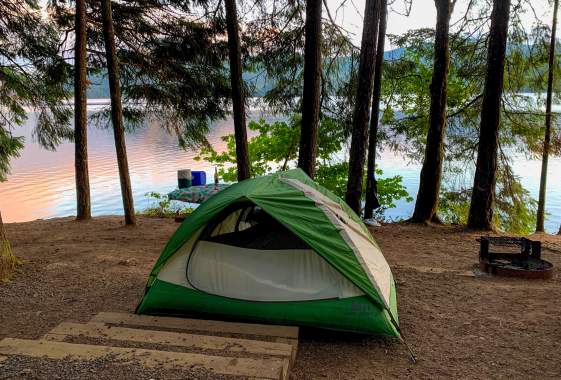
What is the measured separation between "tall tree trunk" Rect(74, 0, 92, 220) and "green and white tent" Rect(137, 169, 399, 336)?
6.49m

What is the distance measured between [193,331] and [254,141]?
10.9 metres

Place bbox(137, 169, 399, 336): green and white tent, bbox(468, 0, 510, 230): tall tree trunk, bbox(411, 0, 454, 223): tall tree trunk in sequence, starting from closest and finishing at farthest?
bbox(137, 169, 399, 336): green and white tent → bbox(468, 0, 510, 230): tall tree trunk → bbox(411, 0, 454, 223): tall tree trunk

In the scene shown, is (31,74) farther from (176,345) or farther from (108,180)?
(108,180)

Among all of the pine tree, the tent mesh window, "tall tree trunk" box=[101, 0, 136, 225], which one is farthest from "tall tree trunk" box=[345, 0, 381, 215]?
the pine tree

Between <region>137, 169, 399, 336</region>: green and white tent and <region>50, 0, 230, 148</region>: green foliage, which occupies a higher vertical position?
<region>50, 0, 230, 148</region>: green foliage

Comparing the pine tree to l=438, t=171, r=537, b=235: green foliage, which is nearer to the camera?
the pine tree

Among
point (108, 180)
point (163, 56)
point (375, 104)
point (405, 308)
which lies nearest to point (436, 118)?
point (375, 104)

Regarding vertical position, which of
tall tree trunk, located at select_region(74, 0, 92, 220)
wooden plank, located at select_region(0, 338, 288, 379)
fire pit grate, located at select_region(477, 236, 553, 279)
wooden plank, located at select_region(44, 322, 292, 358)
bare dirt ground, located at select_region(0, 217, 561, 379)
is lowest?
bare dirt ground, located at select_region(0, 217, 561, 379)

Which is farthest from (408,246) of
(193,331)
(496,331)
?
(193,331)

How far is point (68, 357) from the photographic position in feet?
9.51

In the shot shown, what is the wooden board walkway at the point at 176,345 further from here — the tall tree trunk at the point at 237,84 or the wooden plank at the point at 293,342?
the tall tree trunk at the point at 237,84

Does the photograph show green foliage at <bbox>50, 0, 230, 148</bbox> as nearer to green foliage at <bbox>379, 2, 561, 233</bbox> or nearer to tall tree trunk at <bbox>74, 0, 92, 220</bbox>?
tall tree trunk at <bbox>74, 0, 92, 220</bbox>

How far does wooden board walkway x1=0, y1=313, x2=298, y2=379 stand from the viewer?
2.84 m

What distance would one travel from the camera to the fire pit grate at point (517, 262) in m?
5.75
